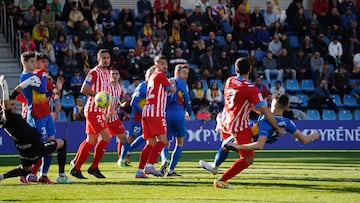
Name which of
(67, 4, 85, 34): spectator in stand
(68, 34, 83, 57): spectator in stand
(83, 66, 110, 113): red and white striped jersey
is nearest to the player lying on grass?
(83, 66, 110, 113): red and white striped jersey

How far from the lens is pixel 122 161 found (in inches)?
741

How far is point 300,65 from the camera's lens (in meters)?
31.4

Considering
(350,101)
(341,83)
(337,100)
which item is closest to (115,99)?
(337,100)

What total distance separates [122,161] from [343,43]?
16534 mm

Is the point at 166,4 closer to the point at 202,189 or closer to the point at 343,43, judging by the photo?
the point at 343,43

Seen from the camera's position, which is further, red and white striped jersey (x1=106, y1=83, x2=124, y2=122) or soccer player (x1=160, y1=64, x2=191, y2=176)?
red and white striped jersey (x1=106, y1=83, x2=124, y2=122)

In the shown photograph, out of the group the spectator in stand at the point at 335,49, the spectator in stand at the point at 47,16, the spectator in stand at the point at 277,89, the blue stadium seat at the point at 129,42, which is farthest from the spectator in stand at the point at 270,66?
the spectator in stand at the point at 47,16

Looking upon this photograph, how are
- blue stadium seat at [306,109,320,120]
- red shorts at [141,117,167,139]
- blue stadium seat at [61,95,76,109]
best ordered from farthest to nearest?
blue stadium seat at [306,109,320,120], blue stadium seat at [61,95,76,109], red shorts at [141,117,167,139]

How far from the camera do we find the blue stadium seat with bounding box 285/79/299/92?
101ft

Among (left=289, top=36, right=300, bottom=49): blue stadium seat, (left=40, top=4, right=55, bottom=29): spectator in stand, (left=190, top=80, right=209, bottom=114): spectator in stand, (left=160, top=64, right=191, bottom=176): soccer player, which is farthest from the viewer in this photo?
(left=289, top=36, right=300, bottom=49): blue stadium seat

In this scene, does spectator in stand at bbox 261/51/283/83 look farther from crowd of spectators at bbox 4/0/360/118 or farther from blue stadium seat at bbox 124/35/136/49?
blue stadium seat at bbox 124/35/136/49

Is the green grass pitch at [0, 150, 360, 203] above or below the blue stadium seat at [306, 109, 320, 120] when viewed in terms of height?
above

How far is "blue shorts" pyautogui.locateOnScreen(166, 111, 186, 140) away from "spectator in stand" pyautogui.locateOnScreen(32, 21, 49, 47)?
13.0 meters

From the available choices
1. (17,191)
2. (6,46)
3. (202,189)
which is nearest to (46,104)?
(17,191)
